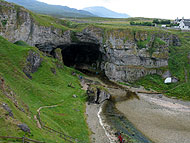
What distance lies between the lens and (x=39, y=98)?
44.1 meters

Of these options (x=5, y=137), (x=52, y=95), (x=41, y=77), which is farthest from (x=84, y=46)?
(x=5, y=137)

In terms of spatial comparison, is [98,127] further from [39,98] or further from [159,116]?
[159,116]

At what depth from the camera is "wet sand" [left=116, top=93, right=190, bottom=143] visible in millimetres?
38909

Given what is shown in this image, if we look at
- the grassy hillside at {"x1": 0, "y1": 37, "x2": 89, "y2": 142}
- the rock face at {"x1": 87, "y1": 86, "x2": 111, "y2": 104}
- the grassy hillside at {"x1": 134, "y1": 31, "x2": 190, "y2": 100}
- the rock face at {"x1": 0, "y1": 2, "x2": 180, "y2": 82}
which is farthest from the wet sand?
the rock face at {"x1": 0, "y1": 2, "x2": 180, "y2": 82}

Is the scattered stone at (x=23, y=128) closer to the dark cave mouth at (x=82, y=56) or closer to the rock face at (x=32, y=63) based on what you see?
the rock face at (x=32, y=63)

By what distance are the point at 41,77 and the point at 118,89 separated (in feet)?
106

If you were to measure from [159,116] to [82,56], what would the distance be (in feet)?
209

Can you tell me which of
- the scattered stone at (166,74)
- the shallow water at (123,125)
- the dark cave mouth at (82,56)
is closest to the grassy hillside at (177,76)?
the scattered stone at (166,74)

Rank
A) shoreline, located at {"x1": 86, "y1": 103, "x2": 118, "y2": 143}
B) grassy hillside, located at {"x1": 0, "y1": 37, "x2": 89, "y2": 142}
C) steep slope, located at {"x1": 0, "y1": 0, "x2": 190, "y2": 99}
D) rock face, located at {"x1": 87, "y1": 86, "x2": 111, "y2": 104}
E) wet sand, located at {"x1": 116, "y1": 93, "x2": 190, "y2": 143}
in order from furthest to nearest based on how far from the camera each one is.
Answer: steep slope, located at {"x1": 0, "y1": 0, "x2": 190, "y2": 99} < rock face, located at {"x1": 87, "y1": 86, "x2": 111, "y2": 104} < wet sand, located at {"x1": 116, "y1": 93, "x2": 190, "y2": 143} < shoreline, located at {"x1": 86, "y1": 103, "x2": 118, "y2": 143} < grassy hillside, located at {"x1": 0, "y1": 37, "x2": 89, "y2": 142}

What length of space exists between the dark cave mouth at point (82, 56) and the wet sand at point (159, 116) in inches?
1570

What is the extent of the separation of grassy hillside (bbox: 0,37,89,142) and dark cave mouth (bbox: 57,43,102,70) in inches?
1345

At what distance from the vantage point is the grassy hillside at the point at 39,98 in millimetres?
25595

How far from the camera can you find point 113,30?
282ft

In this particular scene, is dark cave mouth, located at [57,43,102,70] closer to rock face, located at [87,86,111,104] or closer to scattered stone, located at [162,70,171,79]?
scattered stone, located at [162,70,171,79]
